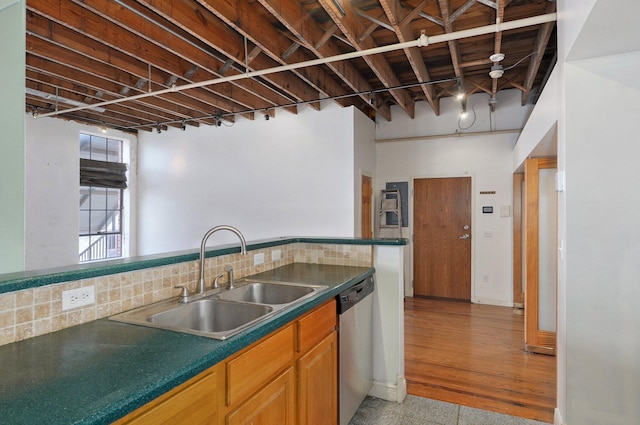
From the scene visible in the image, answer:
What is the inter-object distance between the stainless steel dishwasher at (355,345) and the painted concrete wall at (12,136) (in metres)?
1.57

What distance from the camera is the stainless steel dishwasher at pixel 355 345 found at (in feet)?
6.93

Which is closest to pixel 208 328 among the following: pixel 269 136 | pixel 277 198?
pixel 277 198

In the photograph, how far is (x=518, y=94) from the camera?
16.9ft

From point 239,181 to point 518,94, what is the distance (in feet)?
14.8

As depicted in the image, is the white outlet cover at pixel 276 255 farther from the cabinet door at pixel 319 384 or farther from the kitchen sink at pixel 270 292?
the cabinet door at pixel 319 384

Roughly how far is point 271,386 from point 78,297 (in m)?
0.85

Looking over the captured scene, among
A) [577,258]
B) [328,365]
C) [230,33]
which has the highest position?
[230,33]

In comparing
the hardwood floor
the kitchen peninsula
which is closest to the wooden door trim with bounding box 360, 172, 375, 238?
the hardwood floor

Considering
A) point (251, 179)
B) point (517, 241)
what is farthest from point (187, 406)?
point (517, 241)

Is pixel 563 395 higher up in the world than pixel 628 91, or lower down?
lower down

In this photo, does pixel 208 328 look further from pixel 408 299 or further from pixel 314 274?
pixel 408 299

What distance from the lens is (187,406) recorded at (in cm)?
103

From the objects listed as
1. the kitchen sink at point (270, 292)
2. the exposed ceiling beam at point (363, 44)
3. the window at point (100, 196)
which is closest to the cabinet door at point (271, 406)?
the kitchen sink at point (270, 292)

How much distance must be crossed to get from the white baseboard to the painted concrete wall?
91.8 inches
